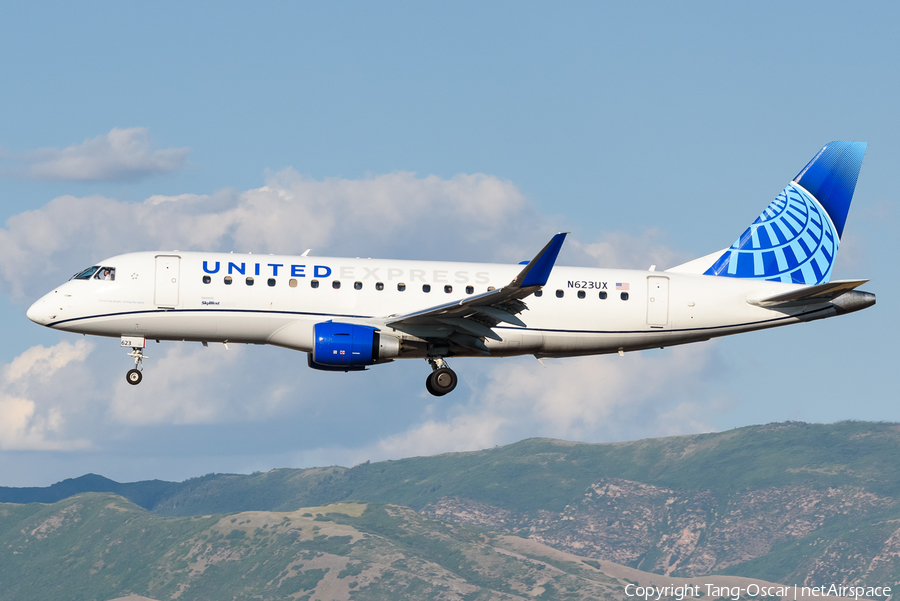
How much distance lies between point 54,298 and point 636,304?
75.4 feet

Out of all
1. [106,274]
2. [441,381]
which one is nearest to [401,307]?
[441,381]

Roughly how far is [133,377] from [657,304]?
2109cm

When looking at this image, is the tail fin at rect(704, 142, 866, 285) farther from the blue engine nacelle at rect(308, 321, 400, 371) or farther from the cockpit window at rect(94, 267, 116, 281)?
the cockpit window at rect(94, 267, 116, 281)

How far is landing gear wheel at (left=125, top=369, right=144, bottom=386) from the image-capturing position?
4656cm

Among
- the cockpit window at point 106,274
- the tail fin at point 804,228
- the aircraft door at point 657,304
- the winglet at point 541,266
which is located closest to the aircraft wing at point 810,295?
the tail fin at point 804,228

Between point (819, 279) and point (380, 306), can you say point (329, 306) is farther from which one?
point (819, 279)

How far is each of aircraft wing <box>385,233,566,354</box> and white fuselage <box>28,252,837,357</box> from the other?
30.8 inches

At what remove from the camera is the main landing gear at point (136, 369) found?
4669cm

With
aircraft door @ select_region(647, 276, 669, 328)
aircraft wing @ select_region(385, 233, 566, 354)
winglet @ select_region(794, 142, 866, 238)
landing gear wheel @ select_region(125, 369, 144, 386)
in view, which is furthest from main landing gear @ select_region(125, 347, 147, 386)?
winglet @ select_region(794, 142, 866, 238)

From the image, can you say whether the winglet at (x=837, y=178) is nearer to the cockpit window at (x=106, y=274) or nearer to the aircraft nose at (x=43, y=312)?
the cockpit window at (x=106, y=274)

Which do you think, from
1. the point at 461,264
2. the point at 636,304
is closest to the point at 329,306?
the point at 461,264

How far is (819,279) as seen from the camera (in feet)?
177

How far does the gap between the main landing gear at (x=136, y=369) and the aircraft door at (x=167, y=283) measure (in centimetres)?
233

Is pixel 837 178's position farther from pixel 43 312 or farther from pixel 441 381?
pixel 43 312
